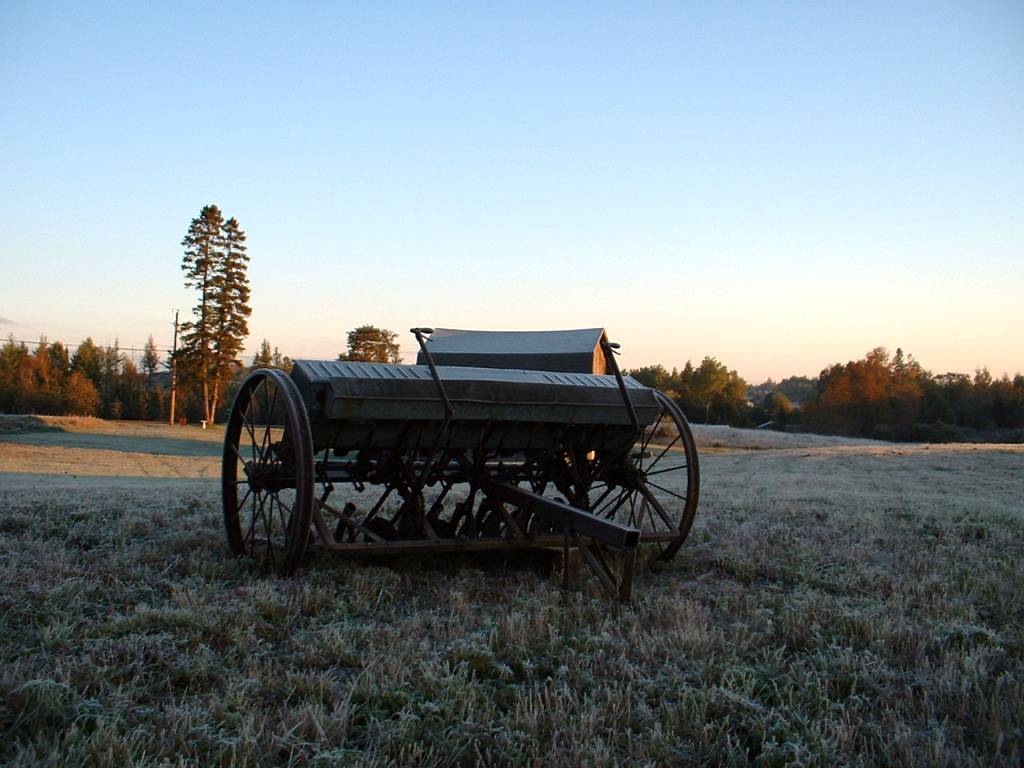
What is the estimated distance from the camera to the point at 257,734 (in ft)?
9.52

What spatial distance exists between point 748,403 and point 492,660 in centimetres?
7669

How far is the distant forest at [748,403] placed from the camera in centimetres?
5988

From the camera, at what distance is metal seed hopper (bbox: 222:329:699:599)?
5.29 metres

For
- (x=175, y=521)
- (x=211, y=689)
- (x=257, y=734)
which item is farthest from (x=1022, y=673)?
(x=175, y=521)

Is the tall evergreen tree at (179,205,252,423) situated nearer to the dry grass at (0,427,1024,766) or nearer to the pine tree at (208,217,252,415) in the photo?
the pine tree at (208,217,252,415)

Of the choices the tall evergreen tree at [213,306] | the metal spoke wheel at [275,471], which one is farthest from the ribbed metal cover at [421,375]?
the tall evergreen tree at [213,306]

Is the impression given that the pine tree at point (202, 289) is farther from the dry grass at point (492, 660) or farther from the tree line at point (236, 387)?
the dry grass at point (492, 660)

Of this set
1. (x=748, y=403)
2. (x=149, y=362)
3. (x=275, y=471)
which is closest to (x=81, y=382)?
(x=149, y=362)

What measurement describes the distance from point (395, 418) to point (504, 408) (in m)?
0.86

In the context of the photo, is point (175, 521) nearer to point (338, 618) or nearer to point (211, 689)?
point (338, 618)

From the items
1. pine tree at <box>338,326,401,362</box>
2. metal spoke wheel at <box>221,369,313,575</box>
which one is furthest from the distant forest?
metal spoke wheel at <box>221,369,313,575</box>

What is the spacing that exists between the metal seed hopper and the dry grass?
1.02ft

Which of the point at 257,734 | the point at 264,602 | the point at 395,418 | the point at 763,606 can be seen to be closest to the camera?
the point at 257,734

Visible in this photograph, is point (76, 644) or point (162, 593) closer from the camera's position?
point (76, 644)
